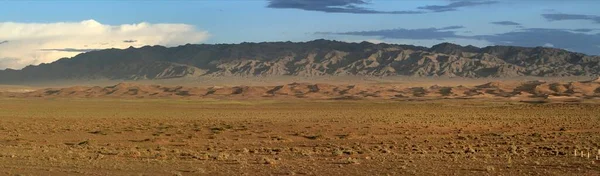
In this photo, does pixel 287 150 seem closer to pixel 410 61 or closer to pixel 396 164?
pixel 396 164

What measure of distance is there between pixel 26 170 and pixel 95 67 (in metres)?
173

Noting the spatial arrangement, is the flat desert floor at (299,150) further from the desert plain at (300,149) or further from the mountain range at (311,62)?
the mountain range at (311,62)

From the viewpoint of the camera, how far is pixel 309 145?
2686cm

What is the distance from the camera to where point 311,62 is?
168625 millimetres

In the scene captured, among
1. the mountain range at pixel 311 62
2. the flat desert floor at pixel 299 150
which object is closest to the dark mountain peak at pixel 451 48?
the mountain range at pixel 311 62

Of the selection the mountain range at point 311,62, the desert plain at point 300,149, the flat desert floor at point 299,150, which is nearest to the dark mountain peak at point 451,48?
the mountain range at point 311,62

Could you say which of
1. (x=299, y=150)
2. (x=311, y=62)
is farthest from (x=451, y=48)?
(x=299, y=150)

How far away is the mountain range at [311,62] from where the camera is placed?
158125 mm

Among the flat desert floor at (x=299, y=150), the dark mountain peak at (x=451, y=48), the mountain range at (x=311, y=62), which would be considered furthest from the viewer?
the dark mountain peak at (x=451, y=48)

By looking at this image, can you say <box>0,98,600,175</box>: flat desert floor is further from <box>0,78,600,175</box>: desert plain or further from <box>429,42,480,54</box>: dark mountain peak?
<box>429,42,480,54</box>: dark mountain peak

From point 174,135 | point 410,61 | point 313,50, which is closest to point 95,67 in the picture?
point 313,50

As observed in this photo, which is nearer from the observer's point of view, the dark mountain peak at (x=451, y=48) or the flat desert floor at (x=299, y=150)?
the flat desert floor at (x=299, y=150)

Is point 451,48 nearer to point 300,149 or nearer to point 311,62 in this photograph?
point 311,62

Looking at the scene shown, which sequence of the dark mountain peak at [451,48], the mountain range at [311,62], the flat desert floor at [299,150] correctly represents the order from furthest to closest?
the dark mountain peak at [451,48] < the mountain range at [311,62] < the flat desert floor at [299,150]
